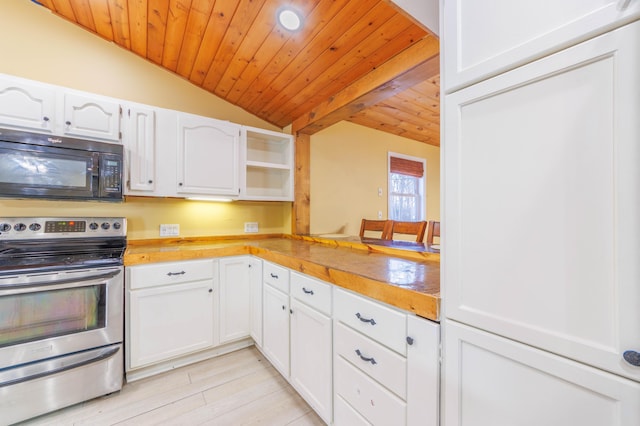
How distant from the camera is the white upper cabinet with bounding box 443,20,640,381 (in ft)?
1.77

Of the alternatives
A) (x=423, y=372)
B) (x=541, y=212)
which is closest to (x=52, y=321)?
(x=423, y=372)

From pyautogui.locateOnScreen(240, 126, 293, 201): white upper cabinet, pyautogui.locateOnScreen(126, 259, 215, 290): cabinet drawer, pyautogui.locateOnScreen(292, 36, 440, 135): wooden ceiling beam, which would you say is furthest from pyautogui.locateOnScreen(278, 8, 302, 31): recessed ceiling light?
pyautogui.locateOnScreen(126, 259, 215, 290): cabinet drawer

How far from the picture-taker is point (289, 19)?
1554mm

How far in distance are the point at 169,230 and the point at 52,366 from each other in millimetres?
1148

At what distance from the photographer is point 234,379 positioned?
1.83 meters

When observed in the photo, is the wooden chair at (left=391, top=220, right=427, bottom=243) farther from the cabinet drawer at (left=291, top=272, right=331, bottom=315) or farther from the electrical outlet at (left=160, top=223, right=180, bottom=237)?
the electrical outlet at (left=160, top=223, right=180, bottom=237)

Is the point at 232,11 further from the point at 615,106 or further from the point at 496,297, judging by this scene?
the point at 496,297

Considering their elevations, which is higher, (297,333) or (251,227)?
(251,227)

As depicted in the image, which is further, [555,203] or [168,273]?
[168,273]

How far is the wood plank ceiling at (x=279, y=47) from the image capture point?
4.84 feet

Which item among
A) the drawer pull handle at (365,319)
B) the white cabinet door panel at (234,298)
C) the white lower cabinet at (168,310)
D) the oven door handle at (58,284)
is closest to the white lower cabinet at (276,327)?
the white cabinet door panel at (234,298)

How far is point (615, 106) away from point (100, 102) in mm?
2640

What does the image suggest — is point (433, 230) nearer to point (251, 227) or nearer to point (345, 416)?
point (345, 416)

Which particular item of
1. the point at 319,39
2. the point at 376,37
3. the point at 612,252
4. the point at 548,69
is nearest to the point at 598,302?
the point at 612,252
